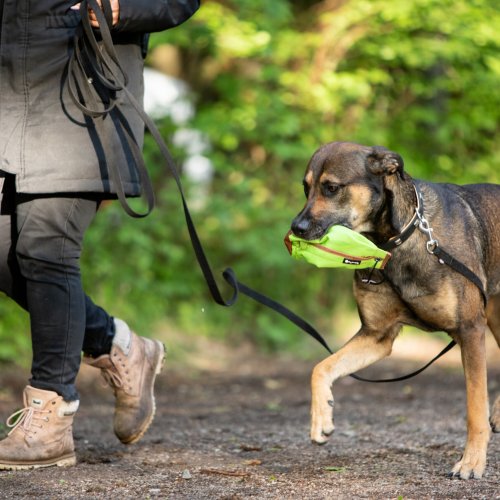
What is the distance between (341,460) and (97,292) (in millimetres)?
4752

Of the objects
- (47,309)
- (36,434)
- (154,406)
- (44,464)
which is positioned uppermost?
(47,309)

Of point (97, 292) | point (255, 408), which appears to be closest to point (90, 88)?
point (255, 408)

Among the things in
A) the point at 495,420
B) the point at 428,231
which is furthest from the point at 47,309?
the point at 495,420

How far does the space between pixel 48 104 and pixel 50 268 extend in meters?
0.73

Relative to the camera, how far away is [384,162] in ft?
13.8

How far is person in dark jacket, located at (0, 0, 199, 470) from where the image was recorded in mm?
3879

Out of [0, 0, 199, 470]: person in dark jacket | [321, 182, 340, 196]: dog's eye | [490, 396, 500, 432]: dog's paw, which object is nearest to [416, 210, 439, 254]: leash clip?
[321, 182, 340, 196]: dog's eye

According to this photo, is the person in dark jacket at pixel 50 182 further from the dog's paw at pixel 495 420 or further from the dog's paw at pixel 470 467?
the dog's paw at pixel 495 420

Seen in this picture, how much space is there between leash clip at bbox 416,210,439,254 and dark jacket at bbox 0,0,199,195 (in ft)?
4.76

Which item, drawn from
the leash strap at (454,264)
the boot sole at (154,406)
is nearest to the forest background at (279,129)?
the boot sole at (154,406)

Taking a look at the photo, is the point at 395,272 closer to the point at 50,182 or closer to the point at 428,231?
the point at 428,231

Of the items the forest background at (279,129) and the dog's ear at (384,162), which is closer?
the dog's ear at (384,162)

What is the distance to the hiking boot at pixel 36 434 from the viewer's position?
13.1 feet

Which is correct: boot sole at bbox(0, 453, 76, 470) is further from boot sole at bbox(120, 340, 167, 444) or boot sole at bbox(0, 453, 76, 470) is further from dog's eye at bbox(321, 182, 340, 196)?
dog's eye at bbox(321, 182, 340, 196)
